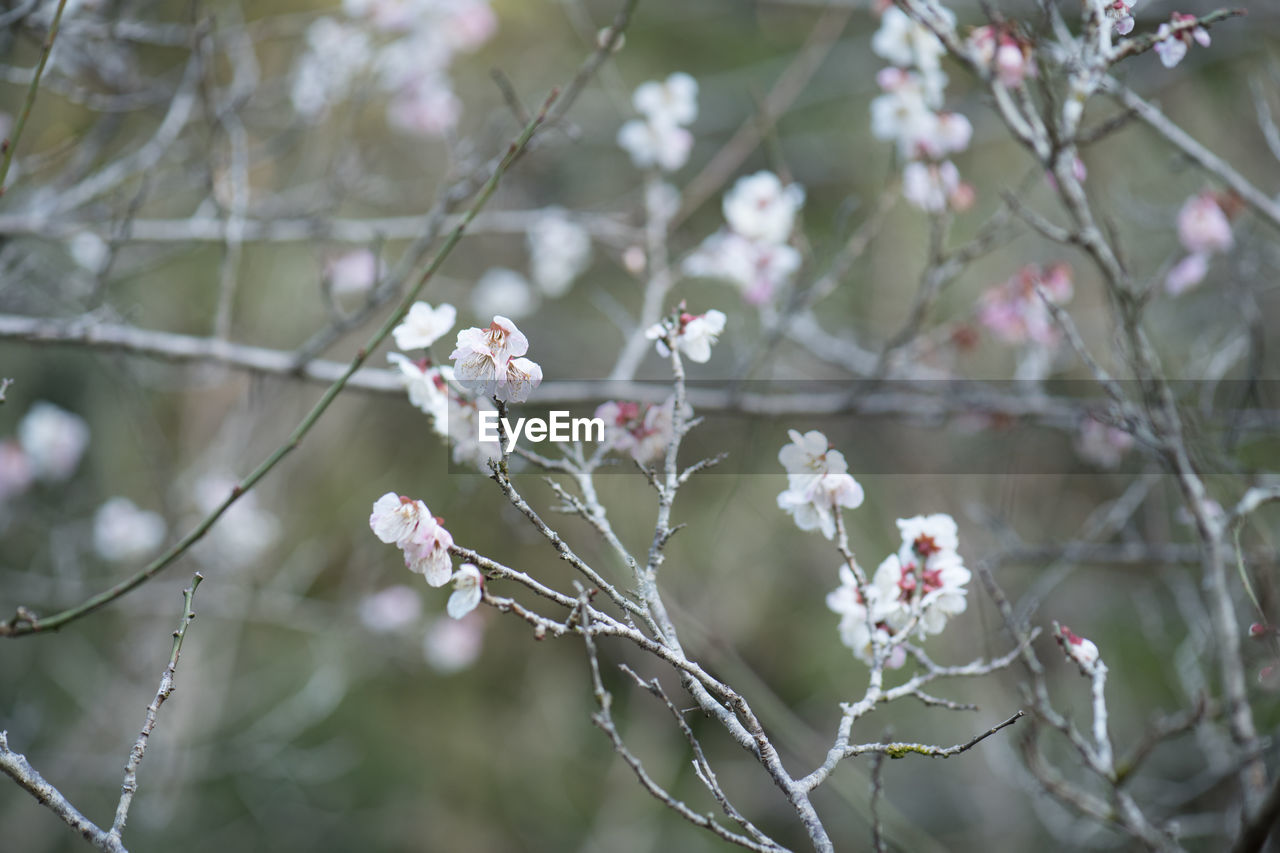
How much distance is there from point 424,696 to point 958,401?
411 centimetres

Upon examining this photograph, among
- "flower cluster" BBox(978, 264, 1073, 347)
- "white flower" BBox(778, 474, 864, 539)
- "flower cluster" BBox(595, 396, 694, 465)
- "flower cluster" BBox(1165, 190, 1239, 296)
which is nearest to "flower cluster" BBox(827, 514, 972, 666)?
"white flower" BBox(778, 474, 864, 539)

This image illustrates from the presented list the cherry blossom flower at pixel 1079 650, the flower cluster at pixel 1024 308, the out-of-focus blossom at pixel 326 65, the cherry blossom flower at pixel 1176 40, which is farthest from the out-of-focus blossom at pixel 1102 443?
the out-of-focus blossom at pixel 326 65

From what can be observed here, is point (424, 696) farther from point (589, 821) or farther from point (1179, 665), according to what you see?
point (1179, 665)

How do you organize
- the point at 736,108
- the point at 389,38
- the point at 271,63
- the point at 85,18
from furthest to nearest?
the point at 736,108 < the point at 271,63 < the point at 389,38 < the point at 85,18

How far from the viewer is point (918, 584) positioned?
3.49 feet

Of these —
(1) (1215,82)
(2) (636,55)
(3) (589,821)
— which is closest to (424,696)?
(3) (589,821)

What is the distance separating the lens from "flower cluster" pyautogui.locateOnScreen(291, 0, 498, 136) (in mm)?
2406

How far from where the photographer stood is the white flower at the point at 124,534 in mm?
2941

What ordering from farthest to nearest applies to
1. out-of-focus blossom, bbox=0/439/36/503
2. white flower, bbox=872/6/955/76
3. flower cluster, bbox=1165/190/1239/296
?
out-of-focus blossom, bbox=0/439/36/503, flower cluster, bbox=1165/190/1239/296, white flower, bbox=872/6/955/76

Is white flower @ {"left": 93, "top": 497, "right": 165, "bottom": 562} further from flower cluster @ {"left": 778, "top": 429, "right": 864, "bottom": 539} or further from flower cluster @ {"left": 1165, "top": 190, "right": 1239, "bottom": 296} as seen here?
flower cluster @ {"left": 1165, "top": 190, "right": 1239, "bottom": 296}

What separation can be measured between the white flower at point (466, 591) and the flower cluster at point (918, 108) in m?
1.33

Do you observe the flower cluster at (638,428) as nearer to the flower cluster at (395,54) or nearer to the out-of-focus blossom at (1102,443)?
the out-of-focus blossom at (1102,443)

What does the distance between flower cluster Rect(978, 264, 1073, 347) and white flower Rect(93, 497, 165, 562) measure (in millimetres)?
2826

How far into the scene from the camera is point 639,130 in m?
2.18
